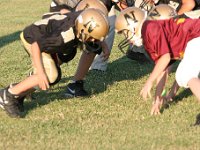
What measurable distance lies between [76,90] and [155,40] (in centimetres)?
160

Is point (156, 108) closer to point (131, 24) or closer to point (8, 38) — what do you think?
point (131, 24)

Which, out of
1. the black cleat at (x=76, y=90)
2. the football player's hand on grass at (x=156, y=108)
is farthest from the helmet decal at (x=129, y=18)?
the black cleat at (x=76, y=90)

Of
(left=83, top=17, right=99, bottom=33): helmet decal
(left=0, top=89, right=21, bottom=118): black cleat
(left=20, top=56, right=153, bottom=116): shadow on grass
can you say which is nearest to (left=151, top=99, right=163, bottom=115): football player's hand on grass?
(left=83, top=17, right=99, bottom=33): helmet decal

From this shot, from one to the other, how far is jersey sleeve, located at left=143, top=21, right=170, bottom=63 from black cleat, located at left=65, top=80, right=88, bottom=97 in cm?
145

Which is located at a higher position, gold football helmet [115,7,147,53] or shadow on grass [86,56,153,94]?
gold football helmet [115,7,147,53]

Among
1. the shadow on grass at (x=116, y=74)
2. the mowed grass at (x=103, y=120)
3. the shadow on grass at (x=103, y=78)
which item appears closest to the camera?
the mowed grass at (x=103, y=120)

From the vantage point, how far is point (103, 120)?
5539 mm

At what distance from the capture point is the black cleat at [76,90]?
6.63 meters

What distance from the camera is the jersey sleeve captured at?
17.5 ft

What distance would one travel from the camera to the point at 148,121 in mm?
5441

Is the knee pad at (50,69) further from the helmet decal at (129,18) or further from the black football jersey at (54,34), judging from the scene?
the helmet decal at (129,18)

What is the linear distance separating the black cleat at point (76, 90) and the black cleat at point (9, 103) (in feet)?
3.07

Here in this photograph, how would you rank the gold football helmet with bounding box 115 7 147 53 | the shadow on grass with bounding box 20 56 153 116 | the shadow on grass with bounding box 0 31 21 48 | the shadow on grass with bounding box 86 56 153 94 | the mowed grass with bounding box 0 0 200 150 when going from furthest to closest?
1. the shadow on grass with bounding box 0 31 21 48
2. the shadow on grass with bounding box 86 56 153 94
3. the shadow on grass with bounding box 20 56 153 116
4. the gold football helmet with bounding box 115 7 147 53
5. the mowed grass with bounding box 0 0 200 150

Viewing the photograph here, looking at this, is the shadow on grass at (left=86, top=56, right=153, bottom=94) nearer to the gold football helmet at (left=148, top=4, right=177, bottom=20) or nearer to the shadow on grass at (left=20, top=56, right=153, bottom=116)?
the shadow on grass at (left=20, top=56, right=153, bottom=116)
